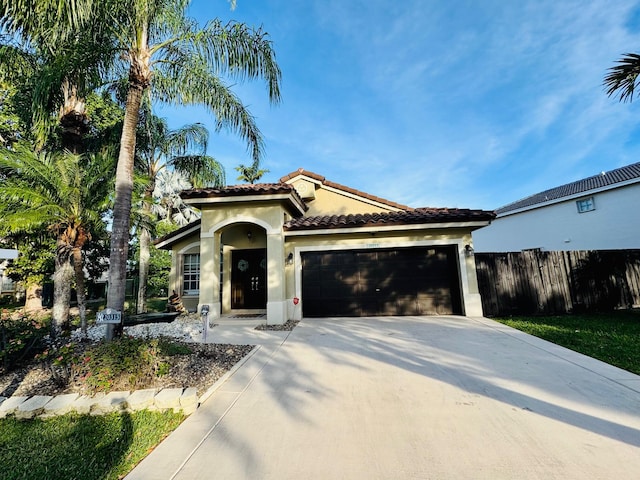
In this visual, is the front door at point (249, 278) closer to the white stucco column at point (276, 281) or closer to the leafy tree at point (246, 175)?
the white stucco column at point (276, 281)

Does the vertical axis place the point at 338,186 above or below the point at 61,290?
above

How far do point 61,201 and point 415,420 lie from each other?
29.5 feet

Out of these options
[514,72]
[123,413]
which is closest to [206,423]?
[123,413]

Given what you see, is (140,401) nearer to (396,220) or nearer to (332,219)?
(332,219)

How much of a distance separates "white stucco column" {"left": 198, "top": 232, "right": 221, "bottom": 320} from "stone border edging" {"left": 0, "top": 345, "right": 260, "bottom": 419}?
221 inches

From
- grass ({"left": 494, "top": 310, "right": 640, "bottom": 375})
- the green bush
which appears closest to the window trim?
grass ({"left": 494, "top": 310, "right": 640, "bottom": 375})

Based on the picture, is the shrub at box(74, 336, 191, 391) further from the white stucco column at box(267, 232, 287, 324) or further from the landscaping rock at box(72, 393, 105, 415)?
the white stucco column at box(267, 232, 287, 324)

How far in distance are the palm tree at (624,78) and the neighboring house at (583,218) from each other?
10.7m

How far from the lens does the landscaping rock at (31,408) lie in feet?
11.1

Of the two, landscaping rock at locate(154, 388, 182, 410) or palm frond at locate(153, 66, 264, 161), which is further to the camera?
palm frond at locate(153, 66, 264, 161)

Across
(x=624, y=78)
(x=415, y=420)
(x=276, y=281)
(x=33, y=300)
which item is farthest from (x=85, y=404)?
(x=33, y=300)

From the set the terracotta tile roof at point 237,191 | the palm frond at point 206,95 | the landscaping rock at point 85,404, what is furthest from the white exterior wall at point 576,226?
the landscaping rock at point 85,404

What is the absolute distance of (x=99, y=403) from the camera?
3441 mm

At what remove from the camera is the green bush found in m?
4.65
